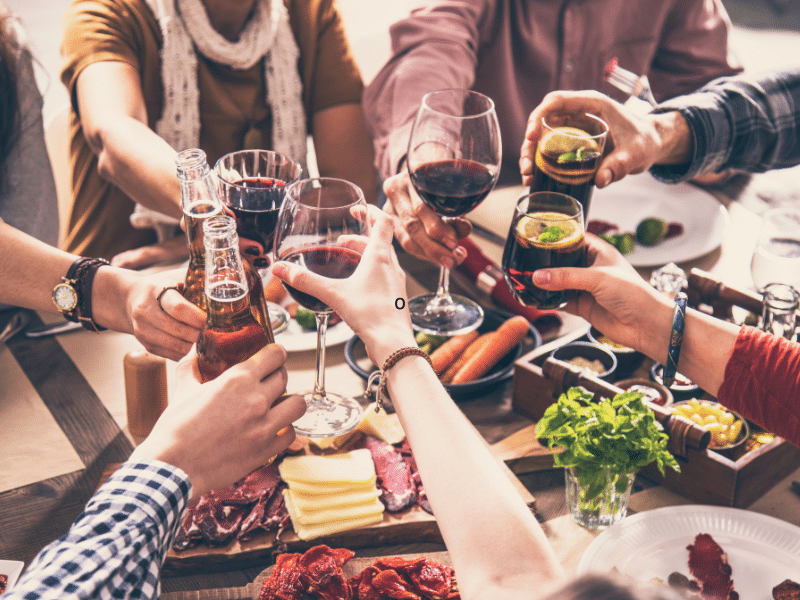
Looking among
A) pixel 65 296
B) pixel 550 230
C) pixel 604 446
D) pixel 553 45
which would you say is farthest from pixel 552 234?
pixel 553 45

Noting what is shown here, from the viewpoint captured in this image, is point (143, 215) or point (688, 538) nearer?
point (688, 538)

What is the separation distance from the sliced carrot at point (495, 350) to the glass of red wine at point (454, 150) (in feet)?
0.81

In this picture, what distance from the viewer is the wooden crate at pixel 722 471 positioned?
3.71 feet

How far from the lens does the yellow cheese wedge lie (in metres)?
1.25

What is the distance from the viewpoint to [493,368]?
146 centimetres

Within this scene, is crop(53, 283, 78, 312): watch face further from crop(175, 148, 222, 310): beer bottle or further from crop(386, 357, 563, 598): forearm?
crop(386, 357, 563, 598): forearm

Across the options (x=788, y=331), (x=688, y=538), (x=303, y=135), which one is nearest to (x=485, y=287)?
(x=788, y=331)

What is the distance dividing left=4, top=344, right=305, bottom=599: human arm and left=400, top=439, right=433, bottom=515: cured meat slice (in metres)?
0.25

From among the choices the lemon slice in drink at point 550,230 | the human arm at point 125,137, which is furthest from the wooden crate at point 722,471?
the human arm at point 125,137

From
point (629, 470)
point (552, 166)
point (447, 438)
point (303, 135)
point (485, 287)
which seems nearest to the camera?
point (447, 438)

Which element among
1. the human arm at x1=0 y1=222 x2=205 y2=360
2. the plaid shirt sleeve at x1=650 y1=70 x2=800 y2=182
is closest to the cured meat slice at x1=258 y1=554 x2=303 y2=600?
the human arm at x1=0 y1=222 x2=205 y2=360

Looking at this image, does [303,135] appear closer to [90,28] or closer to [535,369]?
[90,28]

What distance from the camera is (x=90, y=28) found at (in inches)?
78.7

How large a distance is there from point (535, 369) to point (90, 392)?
0.80 meters
